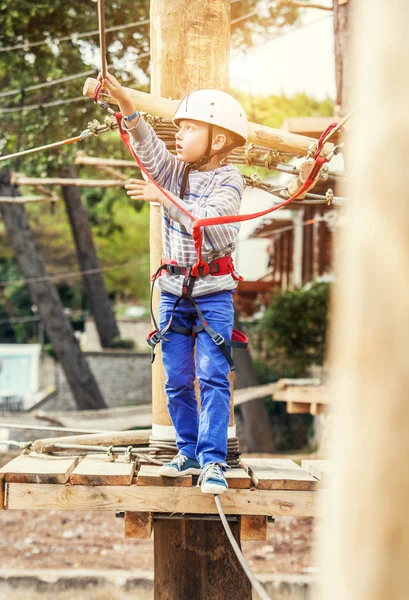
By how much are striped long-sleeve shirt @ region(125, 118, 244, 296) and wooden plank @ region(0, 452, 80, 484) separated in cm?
94

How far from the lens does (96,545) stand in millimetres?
10633

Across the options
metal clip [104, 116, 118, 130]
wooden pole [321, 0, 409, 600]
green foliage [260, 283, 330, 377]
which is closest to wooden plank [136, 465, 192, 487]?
metal clip [104, 116, 118, 130]

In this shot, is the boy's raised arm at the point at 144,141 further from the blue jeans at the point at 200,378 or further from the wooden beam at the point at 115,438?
the wooden beam at the point at 115,438

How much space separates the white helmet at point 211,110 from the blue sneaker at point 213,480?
1412 mm

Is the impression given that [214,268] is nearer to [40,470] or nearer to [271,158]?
[271,158]

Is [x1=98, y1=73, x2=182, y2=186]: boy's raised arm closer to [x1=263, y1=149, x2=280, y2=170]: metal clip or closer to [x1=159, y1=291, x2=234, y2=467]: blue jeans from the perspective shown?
[x1=159, y1=291, x2=234, y2=467]: blue jeans

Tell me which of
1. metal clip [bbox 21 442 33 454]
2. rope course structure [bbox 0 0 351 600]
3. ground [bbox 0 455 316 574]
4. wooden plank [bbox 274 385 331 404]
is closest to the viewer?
rope course structure [bbox 0 0 351 600]

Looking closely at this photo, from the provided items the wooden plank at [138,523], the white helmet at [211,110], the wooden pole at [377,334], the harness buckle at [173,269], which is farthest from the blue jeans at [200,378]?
the wooden pole at [377,334]

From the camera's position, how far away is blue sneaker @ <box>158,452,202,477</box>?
3533 millimetres

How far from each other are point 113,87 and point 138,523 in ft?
6.23

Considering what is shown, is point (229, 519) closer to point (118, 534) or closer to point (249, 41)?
point (118, 534)

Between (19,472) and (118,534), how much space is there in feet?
26.2

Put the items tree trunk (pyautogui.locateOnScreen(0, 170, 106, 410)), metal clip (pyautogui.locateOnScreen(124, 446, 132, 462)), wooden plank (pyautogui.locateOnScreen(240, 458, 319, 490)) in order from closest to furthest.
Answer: wooden plank (pyautogui.locateOnScreen(240, 458, 319, 490)) → metal clip (pyautogui.locateOnScreen(124, 446, 132, 462)) → tree trunk (pyautogui.locateOnScreen(0, 170, 106, 410))

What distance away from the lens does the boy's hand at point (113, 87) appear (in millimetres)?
3301
